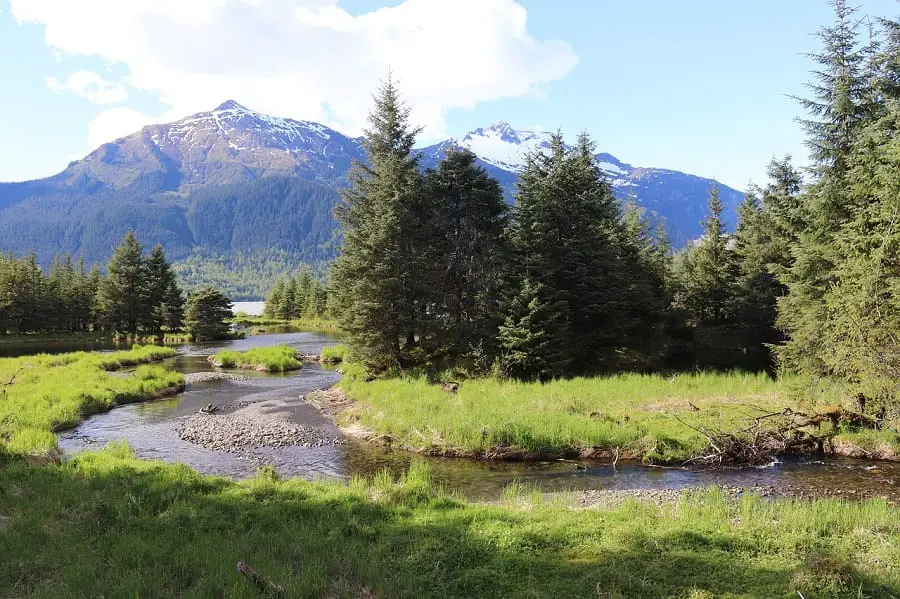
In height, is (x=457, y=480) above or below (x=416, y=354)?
below

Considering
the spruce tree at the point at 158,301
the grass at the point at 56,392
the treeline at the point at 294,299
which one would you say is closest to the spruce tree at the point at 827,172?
the grass at the point at 56,392

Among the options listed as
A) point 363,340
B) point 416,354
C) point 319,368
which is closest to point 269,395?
point 363,340

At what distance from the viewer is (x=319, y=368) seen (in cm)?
4684

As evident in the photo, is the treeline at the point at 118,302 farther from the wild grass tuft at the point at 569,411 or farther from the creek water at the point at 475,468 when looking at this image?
the wild grass tuft at the point at 569,411

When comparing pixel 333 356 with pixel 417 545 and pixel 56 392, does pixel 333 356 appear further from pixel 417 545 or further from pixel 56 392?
pixel 417 545

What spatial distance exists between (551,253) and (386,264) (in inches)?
455

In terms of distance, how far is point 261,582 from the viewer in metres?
7.54

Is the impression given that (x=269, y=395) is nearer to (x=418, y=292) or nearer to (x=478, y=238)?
(x=418, y=292)

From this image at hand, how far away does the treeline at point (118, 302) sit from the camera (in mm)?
77250

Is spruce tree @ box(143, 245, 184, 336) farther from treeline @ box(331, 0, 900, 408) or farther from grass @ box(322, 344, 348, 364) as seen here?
treeline @ box(331, 0, 900, 408)

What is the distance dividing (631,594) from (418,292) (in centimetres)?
2695

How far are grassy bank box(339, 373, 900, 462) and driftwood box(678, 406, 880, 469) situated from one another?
0.46 meters

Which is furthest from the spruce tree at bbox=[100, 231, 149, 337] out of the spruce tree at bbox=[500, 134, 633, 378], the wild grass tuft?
the spruce tree at bbox=[500, 134, 633, 378]

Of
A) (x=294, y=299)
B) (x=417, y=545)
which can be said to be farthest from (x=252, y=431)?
(x=294, y=299)
